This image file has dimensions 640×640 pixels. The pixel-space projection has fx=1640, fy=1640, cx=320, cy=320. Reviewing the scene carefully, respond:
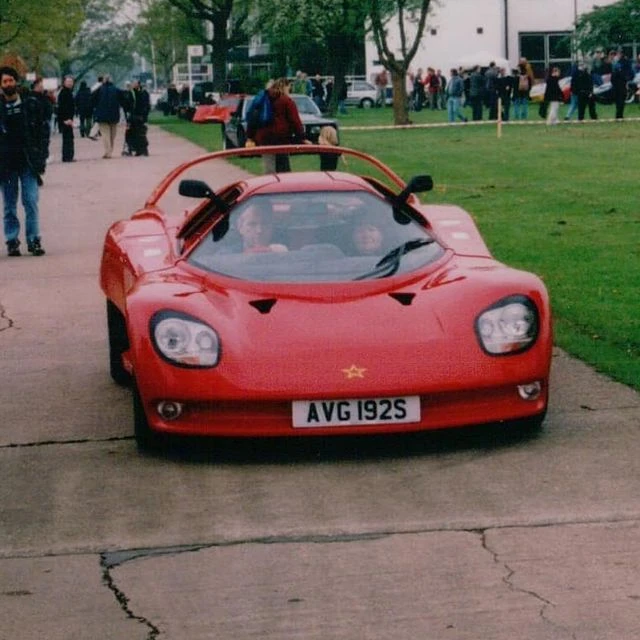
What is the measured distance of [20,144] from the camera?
15.7m

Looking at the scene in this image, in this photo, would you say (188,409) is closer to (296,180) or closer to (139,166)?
(296,180)

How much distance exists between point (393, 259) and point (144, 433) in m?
1.59

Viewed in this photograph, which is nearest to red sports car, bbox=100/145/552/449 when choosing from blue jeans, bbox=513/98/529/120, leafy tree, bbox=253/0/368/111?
blue jeans, bbox=513/98/529/120

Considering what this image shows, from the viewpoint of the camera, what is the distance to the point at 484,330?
23.9 feet

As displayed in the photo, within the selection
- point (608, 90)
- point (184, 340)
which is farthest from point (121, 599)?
point (608, 90)

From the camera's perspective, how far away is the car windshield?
792 centimetres

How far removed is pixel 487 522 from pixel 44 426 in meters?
2.89

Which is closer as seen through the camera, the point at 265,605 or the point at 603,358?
the point at 265,605

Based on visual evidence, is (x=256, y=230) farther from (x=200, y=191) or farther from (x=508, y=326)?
(x=508, y=326)

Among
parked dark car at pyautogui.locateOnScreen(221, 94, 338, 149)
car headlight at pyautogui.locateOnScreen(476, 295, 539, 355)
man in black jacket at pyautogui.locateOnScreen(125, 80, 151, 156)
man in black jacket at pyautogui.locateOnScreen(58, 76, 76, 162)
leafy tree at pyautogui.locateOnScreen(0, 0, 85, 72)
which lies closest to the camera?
car headlight at pyautogui.locateOnScreen(476, 295, 539, 355)

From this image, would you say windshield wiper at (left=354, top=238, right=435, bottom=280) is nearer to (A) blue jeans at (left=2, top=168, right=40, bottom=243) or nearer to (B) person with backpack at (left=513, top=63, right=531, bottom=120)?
(A) blue jeans at (left=2, top=168, right=40, bottom=243)

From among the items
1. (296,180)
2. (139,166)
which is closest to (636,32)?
(139,166)

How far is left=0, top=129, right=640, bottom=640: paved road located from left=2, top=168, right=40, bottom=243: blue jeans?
7.31 m

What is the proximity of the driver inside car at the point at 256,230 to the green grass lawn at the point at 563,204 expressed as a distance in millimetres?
2025
